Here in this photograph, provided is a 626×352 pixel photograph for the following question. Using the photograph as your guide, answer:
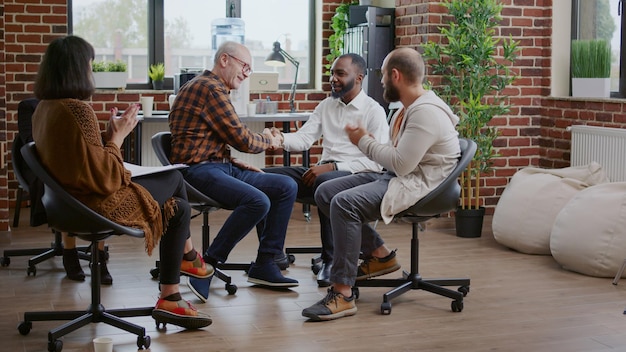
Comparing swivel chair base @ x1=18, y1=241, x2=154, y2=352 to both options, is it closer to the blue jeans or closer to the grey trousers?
the blue jeans

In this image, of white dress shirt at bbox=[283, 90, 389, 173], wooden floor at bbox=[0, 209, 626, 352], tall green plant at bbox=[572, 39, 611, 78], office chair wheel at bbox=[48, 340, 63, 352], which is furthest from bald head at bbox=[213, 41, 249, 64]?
tall green plant at bbox=[572, 39, 611, 78]

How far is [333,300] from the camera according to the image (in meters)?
4.14

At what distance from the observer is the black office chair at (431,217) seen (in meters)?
4.18

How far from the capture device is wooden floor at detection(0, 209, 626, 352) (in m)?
3.75

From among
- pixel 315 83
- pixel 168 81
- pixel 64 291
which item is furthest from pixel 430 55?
pixel 64 291

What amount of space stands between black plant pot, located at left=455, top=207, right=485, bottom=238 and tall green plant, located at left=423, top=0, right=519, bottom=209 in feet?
0.30

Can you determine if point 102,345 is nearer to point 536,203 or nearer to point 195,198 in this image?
point 195,198

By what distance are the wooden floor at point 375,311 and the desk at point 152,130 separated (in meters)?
1.35

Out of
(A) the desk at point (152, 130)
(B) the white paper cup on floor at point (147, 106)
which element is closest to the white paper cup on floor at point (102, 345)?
(A) the desk at point (152, 130)

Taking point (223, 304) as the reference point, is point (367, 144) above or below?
above

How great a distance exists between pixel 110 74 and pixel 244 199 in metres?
3.24

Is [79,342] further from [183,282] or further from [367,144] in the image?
[367,144]

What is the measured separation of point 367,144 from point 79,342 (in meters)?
1.55

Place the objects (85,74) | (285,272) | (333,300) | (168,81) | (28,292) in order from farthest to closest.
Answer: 1. (168,81)
2. (285,272)
3. (28,292)
4. (333,300)
5. (85,74)
